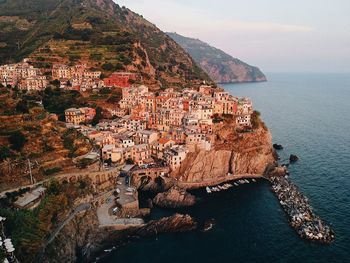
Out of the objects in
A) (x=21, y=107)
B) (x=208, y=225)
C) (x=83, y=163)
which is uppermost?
(x=21, y=107)

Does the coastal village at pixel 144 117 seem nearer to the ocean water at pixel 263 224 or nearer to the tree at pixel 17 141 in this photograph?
the ocean water at pixel 263 224

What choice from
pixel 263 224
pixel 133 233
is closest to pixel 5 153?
pixel 133 233

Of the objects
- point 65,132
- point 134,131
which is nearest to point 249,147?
point 134,131

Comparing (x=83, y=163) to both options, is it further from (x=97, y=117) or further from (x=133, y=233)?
Answer: (x=97, y=117)

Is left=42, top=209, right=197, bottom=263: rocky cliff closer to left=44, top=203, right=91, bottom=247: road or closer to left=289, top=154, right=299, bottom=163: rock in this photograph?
left=44, top=203, right=91, bottom=247: road

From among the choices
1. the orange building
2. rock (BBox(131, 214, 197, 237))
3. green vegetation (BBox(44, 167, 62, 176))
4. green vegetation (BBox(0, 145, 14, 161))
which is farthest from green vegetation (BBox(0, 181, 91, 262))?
the orange building

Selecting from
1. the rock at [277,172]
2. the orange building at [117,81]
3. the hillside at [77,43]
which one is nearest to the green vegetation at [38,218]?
the rock at [277,172]

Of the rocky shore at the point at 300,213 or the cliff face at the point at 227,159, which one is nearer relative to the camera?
the rocky shore at the point at 300,213
